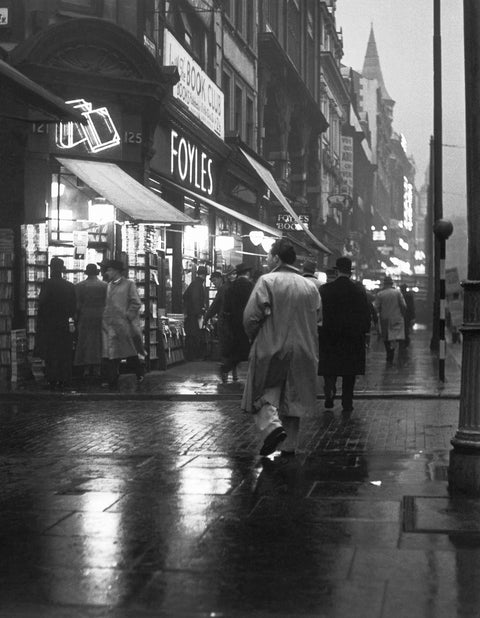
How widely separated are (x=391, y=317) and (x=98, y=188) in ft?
28.2

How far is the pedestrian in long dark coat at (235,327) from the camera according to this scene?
16.3m

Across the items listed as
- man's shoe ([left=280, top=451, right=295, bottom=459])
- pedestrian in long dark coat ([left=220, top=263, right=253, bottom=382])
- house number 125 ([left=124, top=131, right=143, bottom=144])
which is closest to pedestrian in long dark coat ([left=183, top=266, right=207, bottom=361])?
house number 125 ([left=124, top=131, right=143, bottom=144])

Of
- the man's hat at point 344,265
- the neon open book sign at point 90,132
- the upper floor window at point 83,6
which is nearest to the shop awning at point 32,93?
the man's hat at point 344,265

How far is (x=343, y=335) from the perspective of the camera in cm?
1309

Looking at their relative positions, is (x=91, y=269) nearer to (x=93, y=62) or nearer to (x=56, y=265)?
(x=56, y=265)

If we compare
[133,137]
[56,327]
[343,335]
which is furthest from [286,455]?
[133,137]

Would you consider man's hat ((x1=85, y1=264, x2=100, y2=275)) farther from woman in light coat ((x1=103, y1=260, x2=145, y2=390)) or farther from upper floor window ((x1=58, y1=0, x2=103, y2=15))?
upper floor window ((x1=58, y1=0, x2=103, y2=15))

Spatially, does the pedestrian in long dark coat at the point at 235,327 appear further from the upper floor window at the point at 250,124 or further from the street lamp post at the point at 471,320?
the upper floor window at the point at 250,124

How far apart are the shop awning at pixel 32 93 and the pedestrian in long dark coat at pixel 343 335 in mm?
3644

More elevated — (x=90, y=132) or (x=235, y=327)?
(x=90, y=132)

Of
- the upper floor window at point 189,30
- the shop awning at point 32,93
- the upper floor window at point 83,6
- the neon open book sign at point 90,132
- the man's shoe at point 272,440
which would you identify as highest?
the upper floor window at point 189,30

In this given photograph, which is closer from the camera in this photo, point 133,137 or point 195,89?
point 133,137

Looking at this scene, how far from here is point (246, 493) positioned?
24.3 ft

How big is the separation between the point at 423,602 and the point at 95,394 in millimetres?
10189
